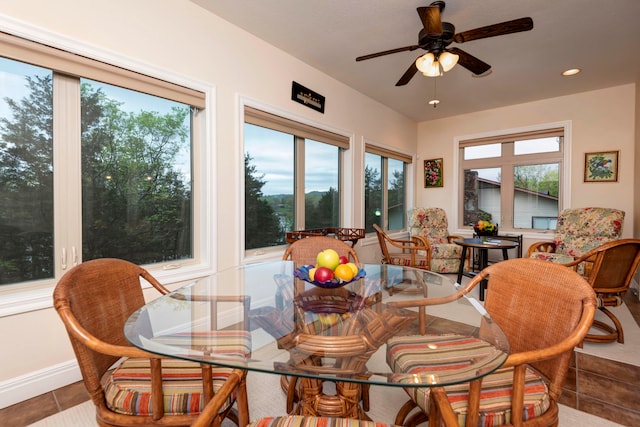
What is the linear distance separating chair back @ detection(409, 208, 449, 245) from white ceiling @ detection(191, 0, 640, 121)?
1.86 m

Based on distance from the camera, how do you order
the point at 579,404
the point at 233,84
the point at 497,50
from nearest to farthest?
the point at 579,404 < the point at 233,84 < the point at 497,50

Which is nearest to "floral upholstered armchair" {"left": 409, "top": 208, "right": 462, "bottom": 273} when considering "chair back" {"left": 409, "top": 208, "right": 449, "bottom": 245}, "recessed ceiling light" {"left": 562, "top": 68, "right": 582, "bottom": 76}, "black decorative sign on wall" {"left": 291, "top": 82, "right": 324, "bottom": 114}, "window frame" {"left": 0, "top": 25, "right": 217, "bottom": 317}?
"chair back" {"left": 409, "top": 208, "right": 449, "bottom": 245}

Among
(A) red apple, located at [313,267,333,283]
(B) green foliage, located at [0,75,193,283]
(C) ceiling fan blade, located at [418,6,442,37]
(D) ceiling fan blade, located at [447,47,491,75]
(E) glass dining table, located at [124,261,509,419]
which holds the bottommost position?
(E) glass dining table, located at [124,261,509,419]

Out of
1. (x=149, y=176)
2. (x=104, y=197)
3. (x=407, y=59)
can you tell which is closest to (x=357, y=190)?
(x=407, y=59)

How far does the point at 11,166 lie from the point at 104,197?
1.58 ft

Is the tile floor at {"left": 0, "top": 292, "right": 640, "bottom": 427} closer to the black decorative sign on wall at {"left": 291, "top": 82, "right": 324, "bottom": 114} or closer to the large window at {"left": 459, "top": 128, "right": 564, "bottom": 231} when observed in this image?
the black decorative sign on wall at {"left": 291, "top": 82, "right": 324, "bottom": 114}

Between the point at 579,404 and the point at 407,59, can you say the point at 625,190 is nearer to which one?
the point at 407,59

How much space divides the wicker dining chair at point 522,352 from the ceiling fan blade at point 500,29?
1.62 m

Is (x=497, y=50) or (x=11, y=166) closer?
(x=11, y=166)

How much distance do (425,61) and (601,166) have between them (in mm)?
3595

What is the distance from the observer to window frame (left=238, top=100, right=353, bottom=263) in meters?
2.82

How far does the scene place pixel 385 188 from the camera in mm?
5250

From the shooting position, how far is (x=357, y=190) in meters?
4.32

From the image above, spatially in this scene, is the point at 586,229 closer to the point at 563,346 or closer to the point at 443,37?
the point at 443,37
